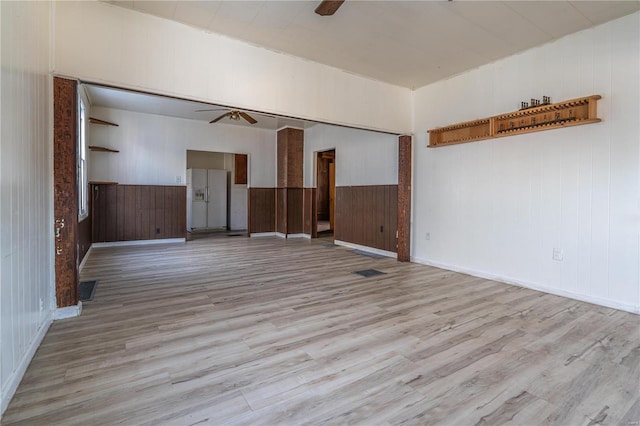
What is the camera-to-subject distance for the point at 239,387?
6.24 feet

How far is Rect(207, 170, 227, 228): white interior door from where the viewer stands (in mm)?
9992

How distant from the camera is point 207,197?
993cm

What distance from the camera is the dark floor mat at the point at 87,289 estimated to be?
3418 millimetres

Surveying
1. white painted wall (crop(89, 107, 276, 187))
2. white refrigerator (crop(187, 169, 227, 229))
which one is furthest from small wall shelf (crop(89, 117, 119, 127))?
white refrigerator (crop(187, 169, 227, 229))

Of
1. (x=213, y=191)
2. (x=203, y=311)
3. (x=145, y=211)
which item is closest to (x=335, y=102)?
(x=203, y=311)

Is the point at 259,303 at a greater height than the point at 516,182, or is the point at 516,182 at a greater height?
the point at 516,182

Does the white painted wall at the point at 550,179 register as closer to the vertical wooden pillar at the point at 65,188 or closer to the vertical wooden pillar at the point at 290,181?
the vertical wooden pillar at the point at 290,181

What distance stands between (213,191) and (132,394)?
8.69 metres

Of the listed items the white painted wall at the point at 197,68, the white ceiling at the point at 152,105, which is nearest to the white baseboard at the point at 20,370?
the white painted wall at the point at 197,68

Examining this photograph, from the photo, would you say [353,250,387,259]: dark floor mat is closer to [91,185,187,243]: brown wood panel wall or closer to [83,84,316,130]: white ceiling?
[83,84,316,130]: white ceiling

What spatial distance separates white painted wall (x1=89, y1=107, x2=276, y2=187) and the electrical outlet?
22.2ft

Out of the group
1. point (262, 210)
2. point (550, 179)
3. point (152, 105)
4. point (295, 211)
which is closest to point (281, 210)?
point (295, 211)

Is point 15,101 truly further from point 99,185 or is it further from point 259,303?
point 99,185

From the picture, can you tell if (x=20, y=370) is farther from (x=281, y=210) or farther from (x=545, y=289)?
(x=281, y=210)
